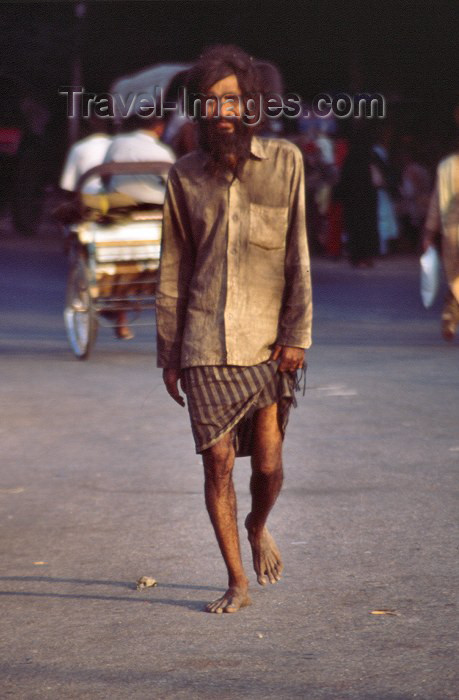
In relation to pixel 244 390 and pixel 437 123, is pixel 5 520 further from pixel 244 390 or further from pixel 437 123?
pixel 437 123

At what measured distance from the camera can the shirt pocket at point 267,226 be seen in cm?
554

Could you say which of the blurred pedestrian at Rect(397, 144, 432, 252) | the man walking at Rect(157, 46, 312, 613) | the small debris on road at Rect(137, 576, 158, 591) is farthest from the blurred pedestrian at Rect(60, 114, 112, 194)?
the blurred pedestrian at Rect(397, 144, 432, 252)

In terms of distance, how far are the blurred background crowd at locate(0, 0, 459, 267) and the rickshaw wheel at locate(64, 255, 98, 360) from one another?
17.2 m

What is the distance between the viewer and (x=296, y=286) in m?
5.61

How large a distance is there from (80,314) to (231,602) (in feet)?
24.6

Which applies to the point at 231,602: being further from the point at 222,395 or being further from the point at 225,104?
the point at 225,104

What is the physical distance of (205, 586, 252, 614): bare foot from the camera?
18.2 ft

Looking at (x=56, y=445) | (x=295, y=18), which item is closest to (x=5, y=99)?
(x=295, y=18)

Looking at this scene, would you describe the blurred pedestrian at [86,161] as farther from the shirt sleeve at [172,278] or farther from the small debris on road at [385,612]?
the small debris on road at [385,612]

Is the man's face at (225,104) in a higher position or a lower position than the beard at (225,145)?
higher

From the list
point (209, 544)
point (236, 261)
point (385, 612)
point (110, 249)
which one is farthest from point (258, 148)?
point (110, 249)

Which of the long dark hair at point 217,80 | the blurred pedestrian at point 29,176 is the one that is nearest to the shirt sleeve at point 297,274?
the long dark hair at point 217,80

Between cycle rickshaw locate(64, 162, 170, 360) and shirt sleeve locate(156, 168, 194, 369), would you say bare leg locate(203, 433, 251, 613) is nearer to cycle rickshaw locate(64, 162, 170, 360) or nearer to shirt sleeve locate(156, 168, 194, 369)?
shirt sleeve locate(156, 168, 194, 369)

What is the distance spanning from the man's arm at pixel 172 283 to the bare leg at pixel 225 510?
301 mm
